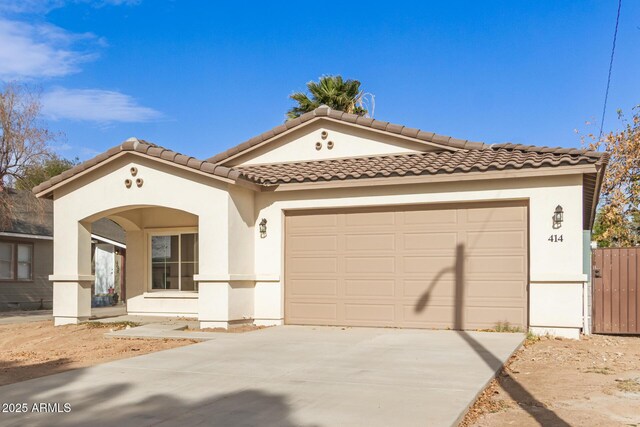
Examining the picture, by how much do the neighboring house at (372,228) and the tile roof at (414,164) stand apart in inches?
1.5

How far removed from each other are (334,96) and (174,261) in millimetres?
12250

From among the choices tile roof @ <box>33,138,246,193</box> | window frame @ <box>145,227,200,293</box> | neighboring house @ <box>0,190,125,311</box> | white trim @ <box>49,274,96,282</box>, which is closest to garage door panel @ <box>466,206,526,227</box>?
tile roof @ <box>33,138,246,193</box>

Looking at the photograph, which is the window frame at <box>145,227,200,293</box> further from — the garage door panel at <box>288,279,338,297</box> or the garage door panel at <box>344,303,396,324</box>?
the garage door panel at <box>344,303,396,324</box>

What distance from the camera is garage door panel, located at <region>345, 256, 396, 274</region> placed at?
1277cm

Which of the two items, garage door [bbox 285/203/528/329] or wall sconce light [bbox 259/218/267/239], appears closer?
garage door [bbox 285/203/528/329]

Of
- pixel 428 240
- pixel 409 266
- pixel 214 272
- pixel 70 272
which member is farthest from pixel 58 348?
pixel 428 240

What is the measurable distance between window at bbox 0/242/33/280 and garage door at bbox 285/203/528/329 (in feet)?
47.6

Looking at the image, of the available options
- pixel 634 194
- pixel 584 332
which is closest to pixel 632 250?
pixel 584 332

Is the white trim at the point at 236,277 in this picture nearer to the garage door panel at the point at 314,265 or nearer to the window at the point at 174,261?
the garage door panel at the point at 314,265

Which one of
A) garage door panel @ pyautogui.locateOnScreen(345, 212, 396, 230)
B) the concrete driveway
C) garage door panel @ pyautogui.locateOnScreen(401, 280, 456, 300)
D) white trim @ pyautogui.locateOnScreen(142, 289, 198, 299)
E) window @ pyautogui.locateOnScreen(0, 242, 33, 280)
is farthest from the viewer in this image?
window @ pyautogui.locateOnScreen(0, 242, 33, 280)

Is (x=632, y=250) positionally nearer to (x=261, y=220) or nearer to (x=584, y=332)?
(x=584, y=332)

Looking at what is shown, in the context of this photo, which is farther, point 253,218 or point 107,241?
point 107,241

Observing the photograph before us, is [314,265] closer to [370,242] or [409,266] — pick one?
[370,242]

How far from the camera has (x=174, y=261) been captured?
15.9 metres
